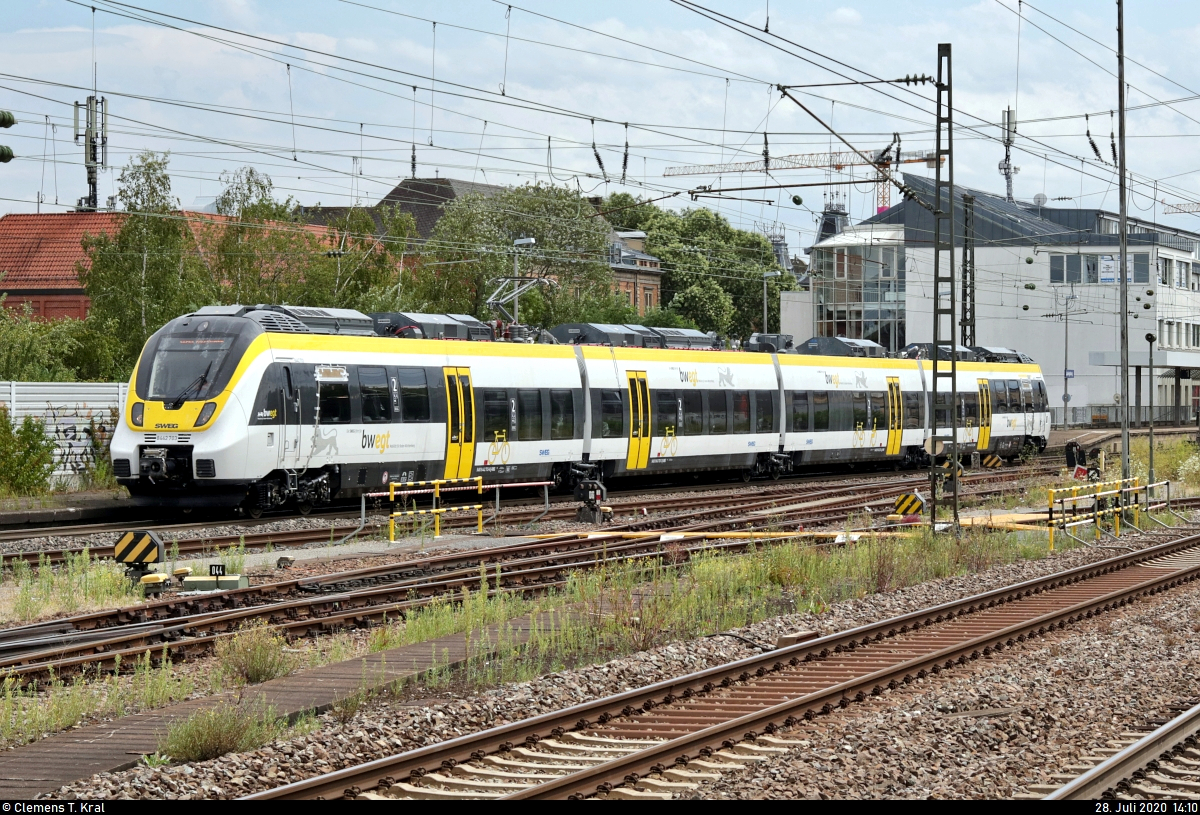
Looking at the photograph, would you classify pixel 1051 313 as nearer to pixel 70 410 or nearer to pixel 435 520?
pixel 70 410

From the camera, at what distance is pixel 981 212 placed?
79688 mm

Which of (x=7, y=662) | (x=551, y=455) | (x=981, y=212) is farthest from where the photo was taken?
(x=981, y=212)

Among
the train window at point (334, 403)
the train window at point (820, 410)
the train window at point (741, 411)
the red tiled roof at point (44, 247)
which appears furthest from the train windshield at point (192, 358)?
the red tiled roof at point (44, 247)

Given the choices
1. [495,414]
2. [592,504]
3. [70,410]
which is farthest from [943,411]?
[70,410]

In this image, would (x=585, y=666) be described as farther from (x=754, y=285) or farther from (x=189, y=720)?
(x=754, y=285)

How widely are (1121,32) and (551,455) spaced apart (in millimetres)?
13984

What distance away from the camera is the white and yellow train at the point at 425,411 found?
73.5 feet

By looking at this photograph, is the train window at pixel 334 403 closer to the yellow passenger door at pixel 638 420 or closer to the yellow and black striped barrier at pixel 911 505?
the yellow passenger door at pixel 638 420

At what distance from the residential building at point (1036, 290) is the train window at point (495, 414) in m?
53.3

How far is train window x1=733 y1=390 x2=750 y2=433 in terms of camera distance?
33750mm

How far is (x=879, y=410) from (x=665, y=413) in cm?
1025

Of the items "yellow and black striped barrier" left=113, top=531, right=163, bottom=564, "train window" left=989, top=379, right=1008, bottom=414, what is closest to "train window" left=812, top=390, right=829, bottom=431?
"train window" left=989, top=379, right=1008, bottom=414

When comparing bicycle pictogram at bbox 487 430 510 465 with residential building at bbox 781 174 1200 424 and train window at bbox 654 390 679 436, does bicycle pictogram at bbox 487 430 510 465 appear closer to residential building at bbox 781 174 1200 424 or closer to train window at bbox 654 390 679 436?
train window at bbox 654 390 679 436

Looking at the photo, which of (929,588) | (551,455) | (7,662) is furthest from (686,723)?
(551,455)
